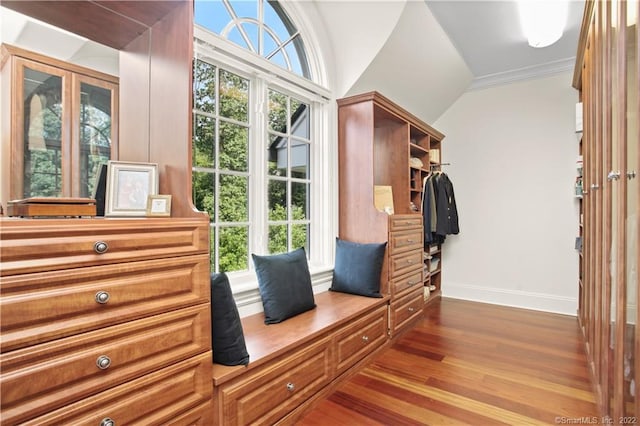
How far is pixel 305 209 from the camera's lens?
2.97m

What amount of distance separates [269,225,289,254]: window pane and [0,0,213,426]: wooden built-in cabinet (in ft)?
3.99

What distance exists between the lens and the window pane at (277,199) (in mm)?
2611

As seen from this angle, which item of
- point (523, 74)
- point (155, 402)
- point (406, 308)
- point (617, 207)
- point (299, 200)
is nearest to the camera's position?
point (155, 402)

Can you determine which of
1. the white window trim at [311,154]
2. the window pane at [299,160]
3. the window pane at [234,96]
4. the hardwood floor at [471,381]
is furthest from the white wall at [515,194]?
the window pane at [234,96]

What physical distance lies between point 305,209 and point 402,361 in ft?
4.86

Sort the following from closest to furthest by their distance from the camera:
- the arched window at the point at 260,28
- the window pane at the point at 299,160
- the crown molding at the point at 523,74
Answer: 1. the arched window at the point at 260,28
2. the window pane at the point at 299,160
3. the crown molding at the point at 523,74

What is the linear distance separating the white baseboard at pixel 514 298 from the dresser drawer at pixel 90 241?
13.1 feet

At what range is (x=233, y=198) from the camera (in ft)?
7.55

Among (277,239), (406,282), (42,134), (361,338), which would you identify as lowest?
(361,338)

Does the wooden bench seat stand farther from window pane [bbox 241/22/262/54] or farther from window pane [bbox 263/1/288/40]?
window pane [bbox 263/1/288/40]

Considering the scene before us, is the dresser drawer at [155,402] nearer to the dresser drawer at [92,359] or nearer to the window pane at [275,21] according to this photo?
the dresser drawer at [92,359]

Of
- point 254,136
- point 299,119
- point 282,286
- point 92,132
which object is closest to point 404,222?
point 299,119

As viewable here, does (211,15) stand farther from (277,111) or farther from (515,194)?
(515,194)

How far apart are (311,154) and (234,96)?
91 cm
